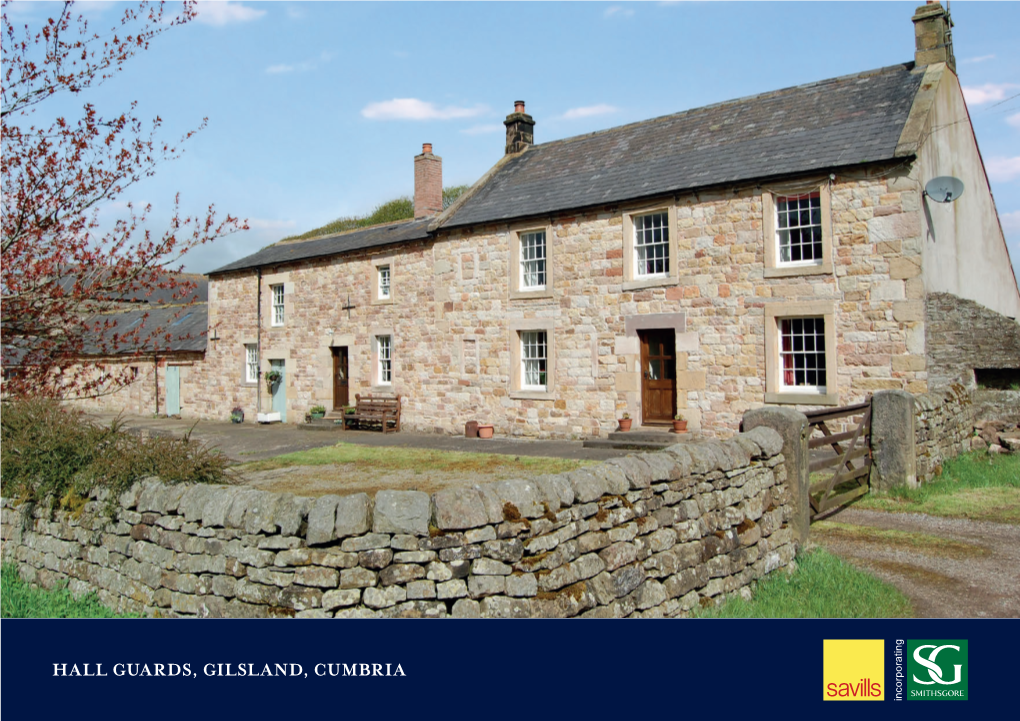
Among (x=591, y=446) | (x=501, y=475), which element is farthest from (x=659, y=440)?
(x=501, y=475)

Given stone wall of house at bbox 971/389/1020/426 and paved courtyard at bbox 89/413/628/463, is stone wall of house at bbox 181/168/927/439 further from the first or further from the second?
stone wall of house at bbox 971/389/1020/426

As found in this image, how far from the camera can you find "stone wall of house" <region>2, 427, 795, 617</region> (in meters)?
5.18

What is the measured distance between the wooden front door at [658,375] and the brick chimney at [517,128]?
8137 mm

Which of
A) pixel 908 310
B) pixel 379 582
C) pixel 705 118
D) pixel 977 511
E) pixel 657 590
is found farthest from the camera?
pixel 705 118

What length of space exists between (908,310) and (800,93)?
606 cm

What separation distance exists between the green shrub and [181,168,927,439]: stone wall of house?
33.4 feet

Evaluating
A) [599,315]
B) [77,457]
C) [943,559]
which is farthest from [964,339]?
[77,457]

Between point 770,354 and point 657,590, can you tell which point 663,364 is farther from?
point 657,590

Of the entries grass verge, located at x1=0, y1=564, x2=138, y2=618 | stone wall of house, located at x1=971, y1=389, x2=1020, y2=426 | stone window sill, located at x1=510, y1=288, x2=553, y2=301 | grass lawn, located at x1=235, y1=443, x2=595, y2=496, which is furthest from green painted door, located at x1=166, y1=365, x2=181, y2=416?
stone wall of house, located at x1=971, y1=389, x2=1020, y2=426

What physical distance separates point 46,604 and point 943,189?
14037mm

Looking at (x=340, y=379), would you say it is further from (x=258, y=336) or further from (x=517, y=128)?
(x=517, y=128)

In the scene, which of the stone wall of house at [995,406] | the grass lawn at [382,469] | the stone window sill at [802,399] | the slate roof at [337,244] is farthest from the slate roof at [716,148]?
the grass lawn at [382,469]

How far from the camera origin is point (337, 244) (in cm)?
2270
